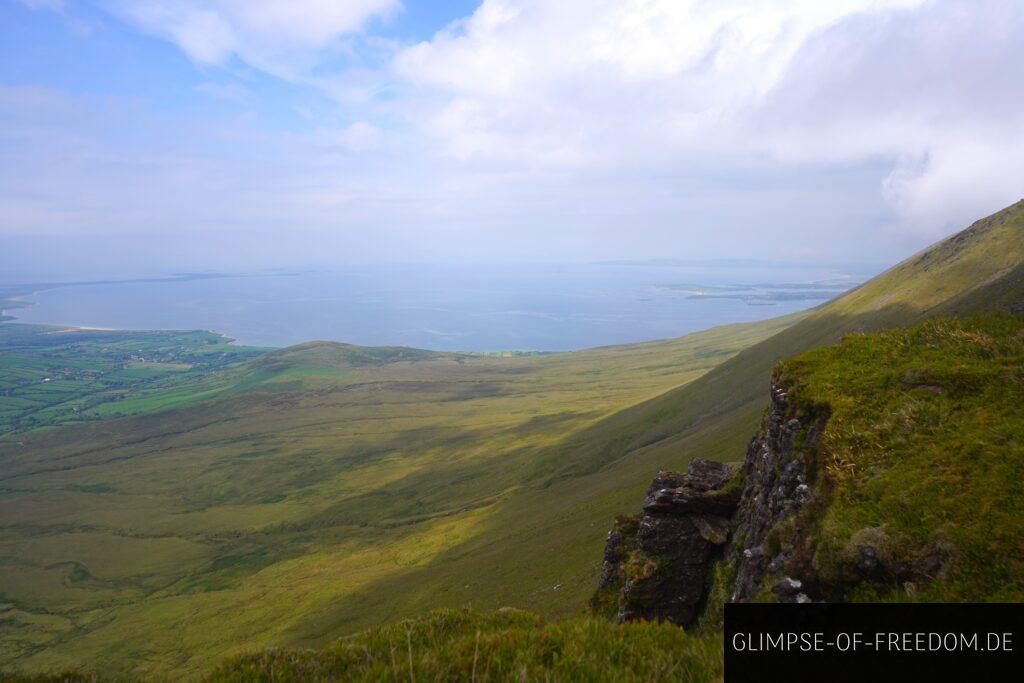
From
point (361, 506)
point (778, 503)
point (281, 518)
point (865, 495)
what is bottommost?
point (281, 518)

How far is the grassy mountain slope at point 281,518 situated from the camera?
164 ft

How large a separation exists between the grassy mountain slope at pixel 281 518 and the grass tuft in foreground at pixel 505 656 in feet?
71.3

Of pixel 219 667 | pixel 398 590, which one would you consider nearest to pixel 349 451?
pixel 398 590

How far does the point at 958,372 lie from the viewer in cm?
969

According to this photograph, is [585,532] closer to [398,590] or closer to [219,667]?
[398,590]

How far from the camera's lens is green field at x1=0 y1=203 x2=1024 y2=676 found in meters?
46.2

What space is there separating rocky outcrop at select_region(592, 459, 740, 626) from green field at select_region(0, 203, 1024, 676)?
20.6 feet

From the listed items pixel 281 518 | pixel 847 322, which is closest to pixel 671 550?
pixel 847 322

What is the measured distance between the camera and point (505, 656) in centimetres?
602

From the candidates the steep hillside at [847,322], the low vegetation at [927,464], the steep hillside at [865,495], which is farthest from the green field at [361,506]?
the low vegetation at [927,464]

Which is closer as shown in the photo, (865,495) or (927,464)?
(927,464)

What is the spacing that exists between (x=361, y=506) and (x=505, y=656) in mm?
91937

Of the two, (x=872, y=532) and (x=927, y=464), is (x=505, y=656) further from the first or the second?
(x=927, y=464)

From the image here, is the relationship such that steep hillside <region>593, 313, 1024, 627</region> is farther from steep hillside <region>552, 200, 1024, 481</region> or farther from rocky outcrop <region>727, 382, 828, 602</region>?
steep hillside <region>552, 200, 1024, 481</region>
